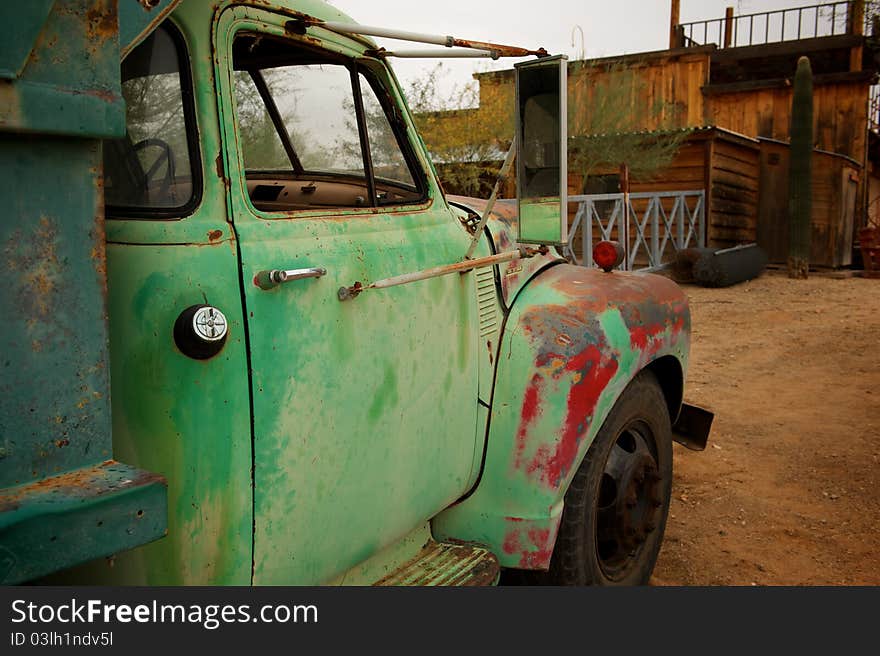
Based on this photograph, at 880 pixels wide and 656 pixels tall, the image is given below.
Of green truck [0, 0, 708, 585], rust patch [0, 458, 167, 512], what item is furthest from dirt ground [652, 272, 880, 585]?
rust patch [0, 458, 167, 512]

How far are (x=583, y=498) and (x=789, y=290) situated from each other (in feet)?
41.0

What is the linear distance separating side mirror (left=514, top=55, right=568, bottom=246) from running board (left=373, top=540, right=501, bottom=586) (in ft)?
3.21

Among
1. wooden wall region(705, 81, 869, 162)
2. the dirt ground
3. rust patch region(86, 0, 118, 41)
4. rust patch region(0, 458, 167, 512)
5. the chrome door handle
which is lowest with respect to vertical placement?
the dirt ground

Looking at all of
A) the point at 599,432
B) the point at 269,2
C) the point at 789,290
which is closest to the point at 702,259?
the point at 789,290

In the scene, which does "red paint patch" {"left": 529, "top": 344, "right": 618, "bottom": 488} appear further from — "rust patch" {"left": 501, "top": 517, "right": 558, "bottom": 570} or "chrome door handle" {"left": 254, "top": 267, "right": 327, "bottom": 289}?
"chrome door handle" {"left": 254, "top": 267, "right": 327, "bottom": 289}

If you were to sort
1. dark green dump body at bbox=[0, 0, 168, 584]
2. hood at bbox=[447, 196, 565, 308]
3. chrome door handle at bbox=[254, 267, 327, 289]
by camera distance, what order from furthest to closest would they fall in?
hood at bbox=[447, 196, 565, 308] < chrome door handle at bbox=[254, 267, 327, 289] < dark green dump body at bbox=[0, 0, 168, 584]

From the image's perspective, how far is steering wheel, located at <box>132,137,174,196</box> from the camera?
170cm

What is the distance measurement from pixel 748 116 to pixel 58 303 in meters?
23.1

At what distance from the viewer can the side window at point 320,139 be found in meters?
2.22

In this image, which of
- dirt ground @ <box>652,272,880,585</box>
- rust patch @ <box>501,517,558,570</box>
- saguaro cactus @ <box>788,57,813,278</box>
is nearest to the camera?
rust patch @ <box>501,517,558,570</box>

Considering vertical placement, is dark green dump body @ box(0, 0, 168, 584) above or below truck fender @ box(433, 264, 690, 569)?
above

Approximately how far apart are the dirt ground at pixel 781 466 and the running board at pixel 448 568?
138 centimetres

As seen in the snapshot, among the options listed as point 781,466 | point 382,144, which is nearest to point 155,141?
point 382,144

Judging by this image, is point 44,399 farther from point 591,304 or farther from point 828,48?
point 828,48
